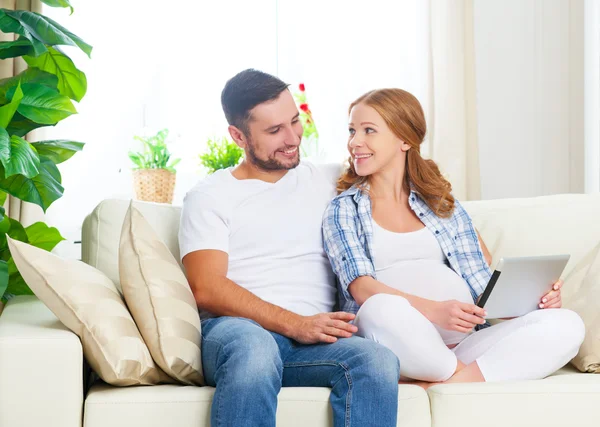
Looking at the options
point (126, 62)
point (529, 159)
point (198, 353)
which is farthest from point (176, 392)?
point (529, 159)

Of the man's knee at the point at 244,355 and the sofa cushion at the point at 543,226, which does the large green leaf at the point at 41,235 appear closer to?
the man's knee at the point at 244,355

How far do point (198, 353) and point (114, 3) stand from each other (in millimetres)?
2387

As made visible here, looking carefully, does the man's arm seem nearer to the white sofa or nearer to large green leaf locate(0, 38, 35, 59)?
the white sofa

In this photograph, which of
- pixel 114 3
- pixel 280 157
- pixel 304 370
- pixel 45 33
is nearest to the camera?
pixel 304 370

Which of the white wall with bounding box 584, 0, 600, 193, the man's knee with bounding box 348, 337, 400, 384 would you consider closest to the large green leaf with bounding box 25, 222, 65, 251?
the man's knee with bounding box 348, 337, 400, 384

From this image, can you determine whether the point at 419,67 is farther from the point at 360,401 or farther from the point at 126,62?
the point at 360,401

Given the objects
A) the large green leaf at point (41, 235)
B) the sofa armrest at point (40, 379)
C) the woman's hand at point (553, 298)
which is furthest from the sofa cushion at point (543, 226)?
the large green leaf at point (41, 235)

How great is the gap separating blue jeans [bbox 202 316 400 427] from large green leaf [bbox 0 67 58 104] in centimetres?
119

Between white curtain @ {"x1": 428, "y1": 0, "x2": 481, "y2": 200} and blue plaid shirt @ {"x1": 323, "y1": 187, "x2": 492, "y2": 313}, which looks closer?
blue plaid shirt @ {"x1": 323, "y1": 187, "x2": 492, "y2": 313}

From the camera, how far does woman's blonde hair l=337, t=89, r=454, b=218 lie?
7.06 feet

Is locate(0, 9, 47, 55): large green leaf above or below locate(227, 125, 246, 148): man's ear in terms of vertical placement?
above

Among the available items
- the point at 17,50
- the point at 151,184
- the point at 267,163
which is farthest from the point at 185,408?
the point at 151,184

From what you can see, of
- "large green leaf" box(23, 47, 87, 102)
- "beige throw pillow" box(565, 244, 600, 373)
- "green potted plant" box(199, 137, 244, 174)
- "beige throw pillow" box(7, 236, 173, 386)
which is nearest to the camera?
"beige throw pillow" box(7, 236, 173, 386)

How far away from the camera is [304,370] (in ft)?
5.57
